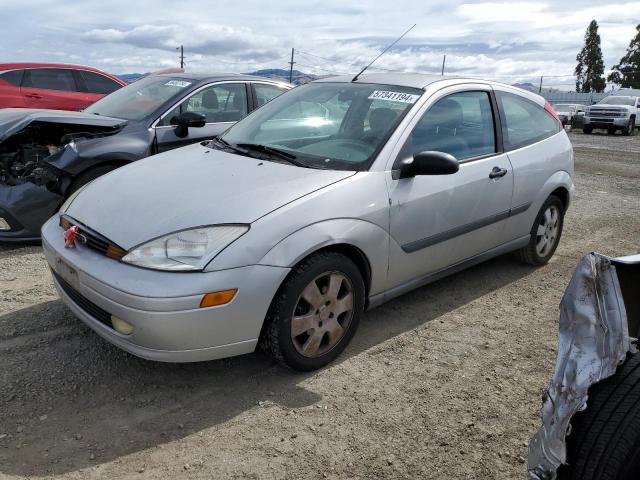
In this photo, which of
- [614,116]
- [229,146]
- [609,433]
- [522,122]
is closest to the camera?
[609,433]

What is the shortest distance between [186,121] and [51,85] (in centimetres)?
598

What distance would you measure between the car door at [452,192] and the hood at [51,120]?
328cm

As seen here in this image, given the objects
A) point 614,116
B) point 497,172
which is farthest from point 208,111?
point 614,116

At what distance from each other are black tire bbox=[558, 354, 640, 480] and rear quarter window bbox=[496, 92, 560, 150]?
2.76 meters

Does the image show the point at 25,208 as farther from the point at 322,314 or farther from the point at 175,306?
the point at 322,314

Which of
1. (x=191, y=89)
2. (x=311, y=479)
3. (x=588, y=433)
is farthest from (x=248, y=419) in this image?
(x=191, y=89)

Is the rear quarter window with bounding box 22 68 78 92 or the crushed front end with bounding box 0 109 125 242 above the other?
the rear quarter window with bounding box 22 68 78 92

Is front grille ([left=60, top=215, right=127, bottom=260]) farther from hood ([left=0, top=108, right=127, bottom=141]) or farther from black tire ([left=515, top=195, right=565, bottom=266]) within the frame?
black tire ([left=515, top=195, right=565, bottom=266])

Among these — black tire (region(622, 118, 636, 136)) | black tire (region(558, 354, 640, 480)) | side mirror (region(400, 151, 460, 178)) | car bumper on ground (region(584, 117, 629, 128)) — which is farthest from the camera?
black tire (region(622, 118, 636, 136))

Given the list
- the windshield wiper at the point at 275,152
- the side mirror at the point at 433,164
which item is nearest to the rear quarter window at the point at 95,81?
the windshield wiper at the point at 275,152

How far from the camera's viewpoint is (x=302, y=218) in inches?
114

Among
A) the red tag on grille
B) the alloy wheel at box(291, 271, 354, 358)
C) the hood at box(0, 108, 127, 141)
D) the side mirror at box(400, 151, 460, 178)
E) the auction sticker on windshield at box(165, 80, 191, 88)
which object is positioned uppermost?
the auction sticker on windshield at box(165, 80, 191, 88)

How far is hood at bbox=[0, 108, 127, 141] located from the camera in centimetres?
534

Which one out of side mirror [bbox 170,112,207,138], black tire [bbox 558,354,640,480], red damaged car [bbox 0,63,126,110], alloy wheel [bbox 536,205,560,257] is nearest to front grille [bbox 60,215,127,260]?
black tire [bbox 558,354,640,480]
